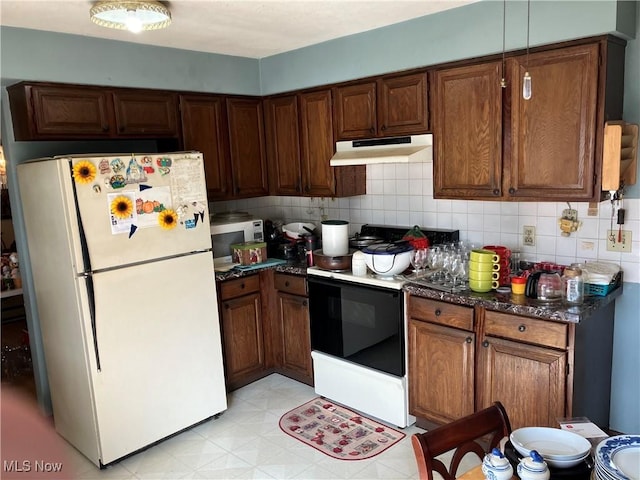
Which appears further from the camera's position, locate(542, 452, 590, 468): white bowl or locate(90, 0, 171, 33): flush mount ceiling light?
locate(90, 0, 171, 33): flush mount ceiling light

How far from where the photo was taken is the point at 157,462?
9.18ft

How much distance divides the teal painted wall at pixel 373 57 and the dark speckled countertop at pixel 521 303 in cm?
41

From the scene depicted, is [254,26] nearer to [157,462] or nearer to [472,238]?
[472,238]

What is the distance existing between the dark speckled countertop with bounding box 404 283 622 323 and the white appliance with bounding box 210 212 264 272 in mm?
1432

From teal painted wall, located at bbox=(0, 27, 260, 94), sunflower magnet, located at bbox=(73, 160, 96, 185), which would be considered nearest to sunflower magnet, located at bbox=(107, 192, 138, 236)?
sunflower magnet, located at bbox=(73, 160, 96, 185)

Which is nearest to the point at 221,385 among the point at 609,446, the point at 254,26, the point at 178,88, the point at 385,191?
the point at 385,191

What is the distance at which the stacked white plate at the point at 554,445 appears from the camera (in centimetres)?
129

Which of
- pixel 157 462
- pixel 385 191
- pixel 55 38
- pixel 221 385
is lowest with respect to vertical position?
pixel 157 462

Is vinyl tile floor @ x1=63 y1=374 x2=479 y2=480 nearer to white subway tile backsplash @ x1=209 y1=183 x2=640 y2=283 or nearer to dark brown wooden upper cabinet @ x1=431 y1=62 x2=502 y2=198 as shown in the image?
white subway tile backsplash @ x1=209 y1=183 x2=640 y2=283

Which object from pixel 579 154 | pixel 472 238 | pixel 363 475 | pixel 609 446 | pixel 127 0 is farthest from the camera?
pixel 472 238

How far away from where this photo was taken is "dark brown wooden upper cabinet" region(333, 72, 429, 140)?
2948 millimetres

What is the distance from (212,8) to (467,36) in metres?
1.30

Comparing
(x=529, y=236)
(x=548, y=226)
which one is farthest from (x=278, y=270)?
(x=548, y=226)

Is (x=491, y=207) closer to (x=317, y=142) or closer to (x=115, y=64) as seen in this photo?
(x=317, y=142)
